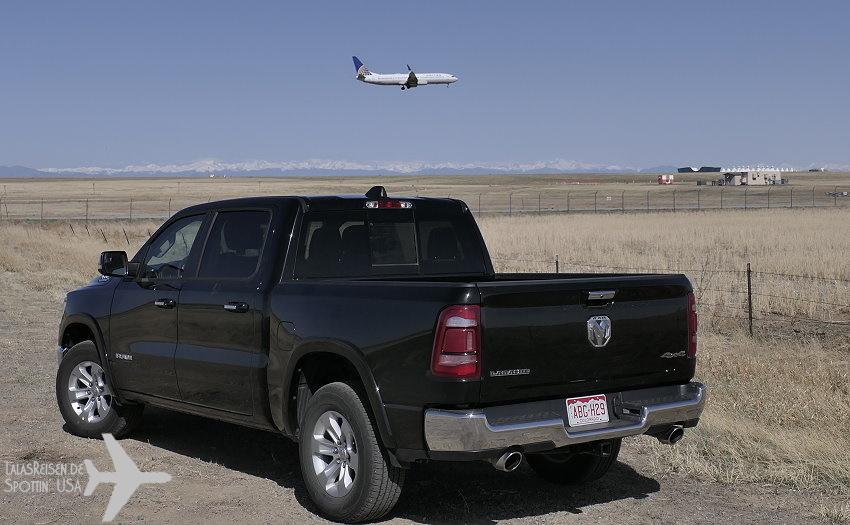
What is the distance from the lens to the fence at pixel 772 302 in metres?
15.2

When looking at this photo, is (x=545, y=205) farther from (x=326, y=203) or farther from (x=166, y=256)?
(x=326, y=203)

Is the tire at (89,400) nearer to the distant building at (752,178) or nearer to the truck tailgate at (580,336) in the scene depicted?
the truck tailgate at (580,336)

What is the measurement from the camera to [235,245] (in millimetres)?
6891

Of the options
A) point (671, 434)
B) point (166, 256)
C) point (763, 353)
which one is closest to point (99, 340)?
point (166, 256)

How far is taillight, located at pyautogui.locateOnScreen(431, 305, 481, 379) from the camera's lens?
5133 mm

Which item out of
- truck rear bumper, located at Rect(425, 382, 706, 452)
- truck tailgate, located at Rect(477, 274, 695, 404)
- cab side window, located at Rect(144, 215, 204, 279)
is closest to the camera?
truck rear bumper, located at Rect(425, 382, 706, 452)

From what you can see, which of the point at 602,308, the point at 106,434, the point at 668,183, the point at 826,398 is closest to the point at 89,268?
the point at 106,434

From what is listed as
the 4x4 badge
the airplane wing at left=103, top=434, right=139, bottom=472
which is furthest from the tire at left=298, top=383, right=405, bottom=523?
the airplane wing at left=103, top=434, right=139, bottom=472

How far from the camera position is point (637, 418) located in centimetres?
567

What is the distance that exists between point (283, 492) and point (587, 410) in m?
2.17

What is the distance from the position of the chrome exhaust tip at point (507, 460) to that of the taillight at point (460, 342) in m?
0.46

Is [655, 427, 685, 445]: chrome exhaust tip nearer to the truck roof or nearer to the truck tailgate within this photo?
the truck tailgate

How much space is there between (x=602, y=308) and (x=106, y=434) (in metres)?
4.32

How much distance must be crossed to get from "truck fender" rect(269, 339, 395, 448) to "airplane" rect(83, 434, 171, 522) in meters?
1.08
